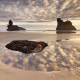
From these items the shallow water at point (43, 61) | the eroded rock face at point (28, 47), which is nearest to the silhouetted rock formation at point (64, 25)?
the eroded rock face at point (28, 47)

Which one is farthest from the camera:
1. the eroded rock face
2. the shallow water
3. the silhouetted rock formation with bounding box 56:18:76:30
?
the silhouetted rock formation with bounding box 56:18:76:30

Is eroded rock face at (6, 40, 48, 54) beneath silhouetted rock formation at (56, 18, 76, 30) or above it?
beneath

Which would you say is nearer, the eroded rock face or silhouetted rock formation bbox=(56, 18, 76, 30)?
the eroded rock face

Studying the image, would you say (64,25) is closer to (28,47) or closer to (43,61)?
(28,47)

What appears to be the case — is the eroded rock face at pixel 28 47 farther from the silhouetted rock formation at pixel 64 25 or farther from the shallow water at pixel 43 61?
the silhouetted rock formation at pixel 64 25

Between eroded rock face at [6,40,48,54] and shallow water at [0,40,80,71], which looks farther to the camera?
eroded rock face at [6,40,48,54]

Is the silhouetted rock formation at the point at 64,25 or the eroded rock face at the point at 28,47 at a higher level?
the silhouetted rock formation at the point at 64,25

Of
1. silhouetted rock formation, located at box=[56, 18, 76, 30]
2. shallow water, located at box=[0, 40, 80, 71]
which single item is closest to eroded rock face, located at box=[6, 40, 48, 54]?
shallow water, located at box=[0, 40, 80, 71]

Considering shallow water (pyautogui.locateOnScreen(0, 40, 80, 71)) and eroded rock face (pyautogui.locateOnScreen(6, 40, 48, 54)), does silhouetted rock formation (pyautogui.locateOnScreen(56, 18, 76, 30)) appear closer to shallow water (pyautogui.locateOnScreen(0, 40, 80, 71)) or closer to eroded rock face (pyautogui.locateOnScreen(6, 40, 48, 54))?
eroded rock face (pyautogui.locateOnScreen(6, 40, 48, 54))

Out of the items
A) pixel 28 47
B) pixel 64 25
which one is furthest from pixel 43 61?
pixel 64 25

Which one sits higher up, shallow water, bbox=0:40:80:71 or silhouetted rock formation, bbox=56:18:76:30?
silhouetted rock formation, bbox=56:18:76:30

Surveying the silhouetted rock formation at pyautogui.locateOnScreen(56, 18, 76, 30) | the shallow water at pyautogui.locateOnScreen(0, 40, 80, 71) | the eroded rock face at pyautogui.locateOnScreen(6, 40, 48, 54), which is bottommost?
the shallow water at pyautogui.locateOnScreen(0, 40, 80, 71)

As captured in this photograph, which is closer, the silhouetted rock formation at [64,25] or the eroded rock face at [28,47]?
the eroded rock face at [28,47]

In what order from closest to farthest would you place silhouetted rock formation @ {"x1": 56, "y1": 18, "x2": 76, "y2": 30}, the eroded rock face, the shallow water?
1. the shallow water
2. the eroded rock face
3. silhouetted rock formation @ {"x1": 56, "y1": 18, "x2": 76, "y2": 30}
